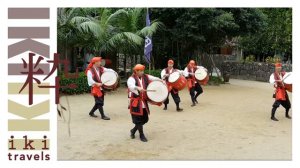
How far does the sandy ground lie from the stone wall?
9.20 m

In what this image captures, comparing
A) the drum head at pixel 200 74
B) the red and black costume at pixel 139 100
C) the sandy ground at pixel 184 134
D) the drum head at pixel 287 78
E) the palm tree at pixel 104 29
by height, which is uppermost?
the palm tree at pixel 104 29

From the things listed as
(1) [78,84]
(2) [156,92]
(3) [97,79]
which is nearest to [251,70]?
(1) [78,84]

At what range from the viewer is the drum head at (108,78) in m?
8.90

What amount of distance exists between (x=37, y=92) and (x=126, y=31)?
10.7 m

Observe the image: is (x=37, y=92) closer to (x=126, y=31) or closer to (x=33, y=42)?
(x=33, y=42)

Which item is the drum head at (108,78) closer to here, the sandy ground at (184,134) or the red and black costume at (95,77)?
the red and black costume at (95,77)

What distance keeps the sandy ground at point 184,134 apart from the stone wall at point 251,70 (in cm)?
920

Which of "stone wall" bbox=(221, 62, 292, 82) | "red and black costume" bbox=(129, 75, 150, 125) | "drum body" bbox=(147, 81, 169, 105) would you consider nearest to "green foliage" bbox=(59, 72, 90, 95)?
"red and black costume" bbox=(129, 75, 150, 125)

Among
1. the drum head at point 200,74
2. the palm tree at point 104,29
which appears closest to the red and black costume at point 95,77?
the drum head at point 200,74

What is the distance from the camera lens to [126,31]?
15289 millimetres

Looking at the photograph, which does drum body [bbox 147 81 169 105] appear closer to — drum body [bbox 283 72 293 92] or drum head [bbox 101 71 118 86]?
drum head [bbox 101 71 118 86]

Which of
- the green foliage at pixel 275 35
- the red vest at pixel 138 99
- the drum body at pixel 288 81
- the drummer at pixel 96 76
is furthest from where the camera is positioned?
the green foliage at pixel 275 35

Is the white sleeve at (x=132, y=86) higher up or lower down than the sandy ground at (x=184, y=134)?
higher up

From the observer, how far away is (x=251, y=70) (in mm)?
21547
